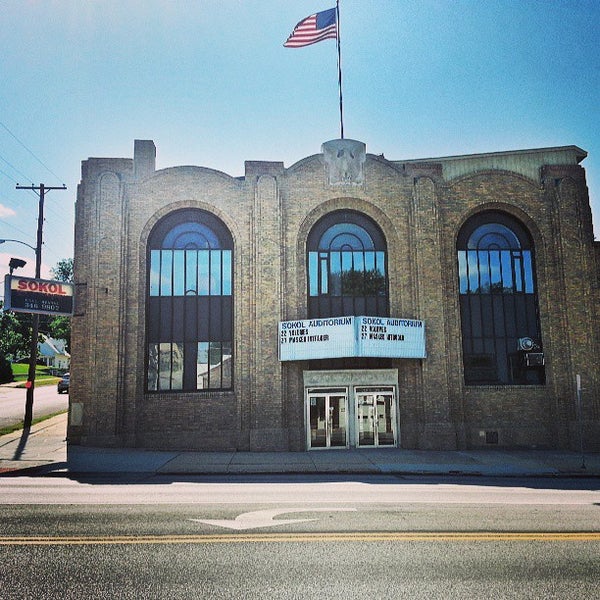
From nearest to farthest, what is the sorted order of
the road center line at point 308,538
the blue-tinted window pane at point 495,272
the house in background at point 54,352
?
the road center line at point 308,538
the blue-tinted window pane at point 495,272
the house in background at point 54,352

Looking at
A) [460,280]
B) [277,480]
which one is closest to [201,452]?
[277,480]

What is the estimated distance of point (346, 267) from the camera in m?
21.5

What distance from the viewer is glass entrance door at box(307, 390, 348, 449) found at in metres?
20.5

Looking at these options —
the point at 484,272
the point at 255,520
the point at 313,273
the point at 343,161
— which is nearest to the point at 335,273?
the point at 313,273

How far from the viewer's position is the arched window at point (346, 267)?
21.2 metres

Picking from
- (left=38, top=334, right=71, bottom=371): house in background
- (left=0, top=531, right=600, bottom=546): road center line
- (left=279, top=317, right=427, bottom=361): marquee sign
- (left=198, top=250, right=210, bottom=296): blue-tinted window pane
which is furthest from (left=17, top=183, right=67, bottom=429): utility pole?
(left=38, top=334, right=71, bottom=371): house in background

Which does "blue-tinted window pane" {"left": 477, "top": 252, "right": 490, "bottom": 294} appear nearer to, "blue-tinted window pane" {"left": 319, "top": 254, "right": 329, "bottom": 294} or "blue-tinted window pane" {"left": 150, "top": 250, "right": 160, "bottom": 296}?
"blue-tinted window pane" {"left": 319, "top": 254, "right": 329, "bottom": 294}

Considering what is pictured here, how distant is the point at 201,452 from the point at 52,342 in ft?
275

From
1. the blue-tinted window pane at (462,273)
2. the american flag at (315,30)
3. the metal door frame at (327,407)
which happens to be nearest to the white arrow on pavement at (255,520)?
the metal door frame at (327,407)

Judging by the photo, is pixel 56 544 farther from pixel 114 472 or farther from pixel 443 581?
pixel 114 472

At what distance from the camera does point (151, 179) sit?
830 inches

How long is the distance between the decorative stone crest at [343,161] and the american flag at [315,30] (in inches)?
161

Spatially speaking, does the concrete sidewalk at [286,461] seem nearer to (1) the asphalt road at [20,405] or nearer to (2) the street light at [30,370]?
(2) the street light at [30,370]

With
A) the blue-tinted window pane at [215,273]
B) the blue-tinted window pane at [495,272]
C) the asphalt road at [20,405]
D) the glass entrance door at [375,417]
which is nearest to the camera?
the glass entrance door at [375,417]
